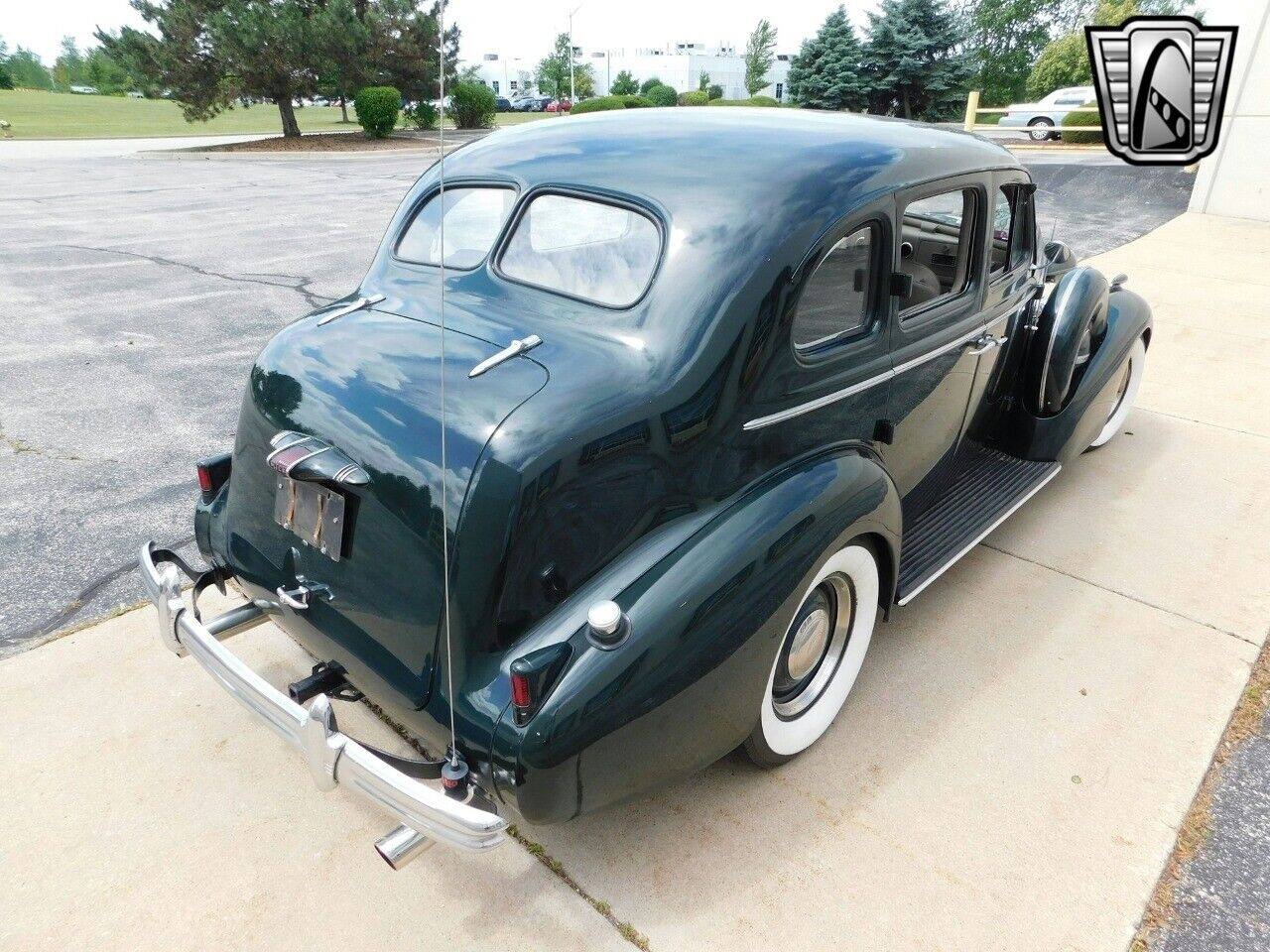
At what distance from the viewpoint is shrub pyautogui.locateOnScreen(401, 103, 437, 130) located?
3036 cm

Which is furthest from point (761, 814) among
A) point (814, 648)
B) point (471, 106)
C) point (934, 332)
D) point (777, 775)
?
point (471, 106)

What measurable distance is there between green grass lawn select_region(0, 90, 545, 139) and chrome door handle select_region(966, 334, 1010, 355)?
3256cm

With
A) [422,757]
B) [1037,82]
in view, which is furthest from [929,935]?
[1037,82]

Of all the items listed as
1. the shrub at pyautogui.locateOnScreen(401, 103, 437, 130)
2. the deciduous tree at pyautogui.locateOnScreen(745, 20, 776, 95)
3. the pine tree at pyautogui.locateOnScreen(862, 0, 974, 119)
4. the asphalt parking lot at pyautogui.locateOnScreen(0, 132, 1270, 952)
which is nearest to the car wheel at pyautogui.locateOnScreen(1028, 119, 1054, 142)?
the pine tree at pyautogui.locateOnScreen(862, 0, 974, 119)

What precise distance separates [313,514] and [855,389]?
5.47 ft

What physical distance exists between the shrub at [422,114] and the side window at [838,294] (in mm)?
30424

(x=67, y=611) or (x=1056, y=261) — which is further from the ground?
(x=1056, y=261)

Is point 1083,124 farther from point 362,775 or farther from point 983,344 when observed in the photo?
point 362,775

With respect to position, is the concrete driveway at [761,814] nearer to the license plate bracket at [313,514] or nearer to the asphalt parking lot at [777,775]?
the asphalt parking lot at [777,775]

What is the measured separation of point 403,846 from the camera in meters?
1.90

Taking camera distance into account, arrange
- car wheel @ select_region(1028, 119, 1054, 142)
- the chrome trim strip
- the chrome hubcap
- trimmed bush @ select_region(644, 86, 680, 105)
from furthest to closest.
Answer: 1. trimmed bush @ select_region(644, 86, 680, 105)
2. car wheel @ select_region(1028, 119, 1054, 142)
3. the chrome trim strip
4. the chrome hubcap

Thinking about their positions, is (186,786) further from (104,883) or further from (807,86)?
(807,86)

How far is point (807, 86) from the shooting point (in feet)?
88.5

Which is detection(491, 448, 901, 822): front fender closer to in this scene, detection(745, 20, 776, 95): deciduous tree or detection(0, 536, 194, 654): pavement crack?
detection(0, 536, 194, 654): pavement crack
